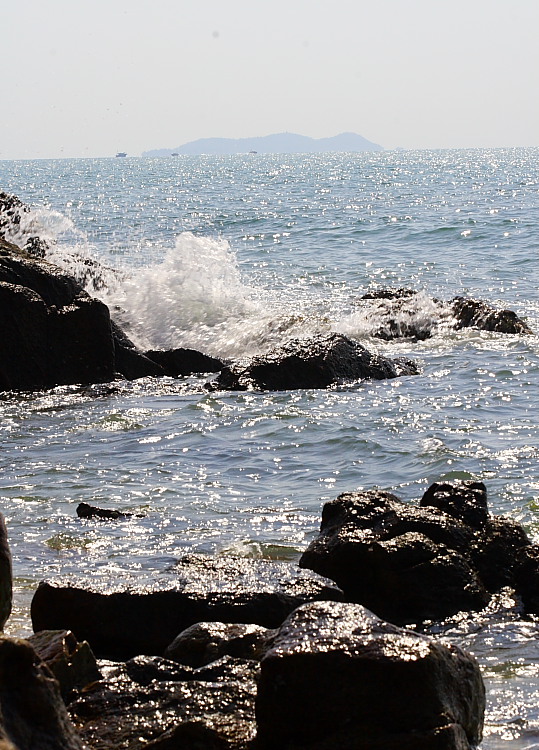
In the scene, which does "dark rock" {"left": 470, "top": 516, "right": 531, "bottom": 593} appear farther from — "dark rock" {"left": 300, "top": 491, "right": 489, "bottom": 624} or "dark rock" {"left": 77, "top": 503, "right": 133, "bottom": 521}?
"dark rock" {"left": 77, "top": 503, "right": 133, "bottom": 521}

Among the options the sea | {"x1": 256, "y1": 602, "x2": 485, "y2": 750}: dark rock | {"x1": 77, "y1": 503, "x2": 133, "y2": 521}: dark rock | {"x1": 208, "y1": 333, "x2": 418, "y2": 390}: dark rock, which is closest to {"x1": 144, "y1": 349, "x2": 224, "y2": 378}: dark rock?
the sea

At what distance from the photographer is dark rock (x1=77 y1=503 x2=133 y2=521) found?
701 centimetres

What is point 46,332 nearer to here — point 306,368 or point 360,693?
point 306,368

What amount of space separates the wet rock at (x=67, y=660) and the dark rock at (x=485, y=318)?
1213 cm

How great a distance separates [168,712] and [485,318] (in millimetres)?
12740

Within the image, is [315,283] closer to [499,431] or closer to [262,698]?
[499,431]

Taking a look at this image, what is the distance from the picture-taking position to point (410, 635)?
3463mm

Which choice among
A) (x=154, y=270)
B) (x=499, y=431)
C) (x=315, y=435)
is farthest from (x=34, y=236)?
(x=499, y=431)

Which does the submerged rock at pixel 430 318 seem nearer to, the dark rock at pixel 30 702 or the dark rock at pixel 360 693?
the dark rock at pixel 360 693

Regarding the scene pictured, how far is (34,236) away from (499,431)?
8.54 metres

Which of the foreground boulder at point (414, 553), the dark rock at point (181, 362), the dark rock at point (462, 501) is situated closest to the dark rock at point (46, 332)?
the dark rock at point (181, 362)

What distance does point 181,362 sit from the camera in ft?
42.1

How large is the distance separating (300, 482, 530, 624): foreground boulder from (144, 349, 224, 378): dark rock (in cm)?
696

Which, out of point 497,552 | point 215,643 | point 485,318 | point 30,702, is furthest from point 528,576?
point 485,318
